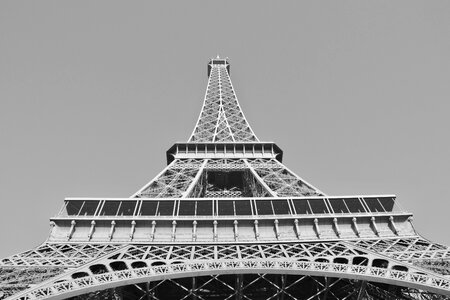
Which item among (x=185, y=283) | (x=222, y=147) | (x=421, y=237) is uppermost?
(x=222, y=147)

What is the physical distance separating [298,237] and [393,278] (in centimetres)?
608

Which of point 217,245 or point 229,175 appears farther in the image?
point 229,175

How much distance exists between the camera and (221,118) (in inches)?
1930

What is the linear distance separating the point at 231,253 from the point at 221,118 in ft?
96.8

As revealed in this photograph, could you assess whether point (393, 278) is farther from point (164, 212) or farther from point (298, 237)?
point (164, 212)

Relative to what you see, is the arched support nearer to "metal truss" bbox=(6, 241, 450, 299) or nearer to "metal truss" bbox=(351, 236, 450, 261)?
"metal truss" bbox=(6, 241, 450, 299)

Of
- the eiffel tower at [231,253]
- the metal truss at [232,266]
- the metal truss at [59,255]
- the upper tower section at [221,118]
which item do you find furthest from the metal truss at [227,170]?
the metal truss at [232,266]

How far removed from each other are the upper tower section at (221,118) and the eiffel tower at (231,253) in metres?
15.4

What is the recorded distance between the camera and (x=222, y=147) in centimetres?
3872

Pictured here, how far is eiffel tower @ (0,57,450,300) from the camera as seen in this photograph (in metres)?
17.2

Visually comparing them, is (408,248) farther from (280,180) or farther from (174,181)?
(174,181)

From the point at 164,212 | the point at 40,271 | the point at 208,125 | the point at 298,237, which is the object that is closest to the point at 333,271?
the point at 298,237

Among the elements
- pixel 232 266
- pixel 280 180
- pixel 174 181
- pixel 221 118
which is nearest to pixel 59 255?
pixel 232 266

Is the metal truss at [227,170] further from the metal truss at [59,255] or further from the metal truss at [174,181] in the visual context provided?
the metal truss at [59,255]
